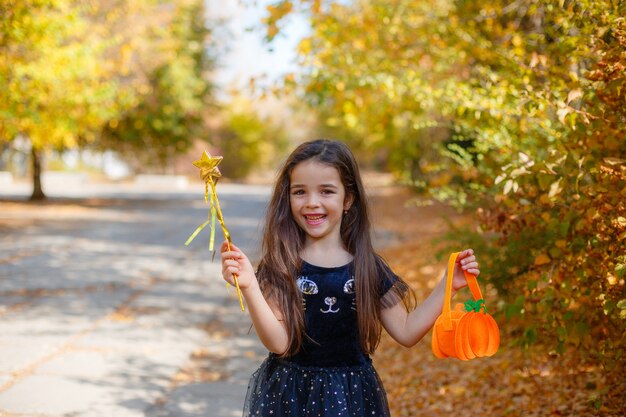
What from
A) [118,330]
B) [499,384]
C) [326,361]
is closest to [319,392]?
[326,361]

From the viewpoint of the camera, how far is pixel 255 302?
2395 millimetres

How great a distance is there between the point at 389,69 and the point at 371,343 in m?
4.99

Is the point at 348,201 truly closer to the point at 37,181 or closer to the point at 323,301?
the point at 323,301

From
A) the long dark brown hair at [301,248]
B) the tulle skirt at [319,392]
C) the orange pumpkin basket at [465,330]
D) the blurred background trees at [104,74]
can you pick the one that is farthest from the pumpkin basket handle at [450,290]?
the blurred background trees at [104,74]

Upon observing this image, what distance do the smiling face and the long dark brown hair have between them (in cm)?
3

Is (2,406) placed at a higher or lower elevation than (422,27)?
lower

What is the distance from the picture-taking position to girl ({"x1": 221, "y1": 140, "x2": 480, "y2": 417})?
257cm

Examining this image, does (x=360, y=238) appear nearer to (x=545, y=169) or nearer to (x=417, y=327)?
(x=417, y=327)

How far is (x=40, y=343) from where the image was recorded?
595cm

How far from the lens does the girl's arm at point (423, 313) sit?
8.07 feet

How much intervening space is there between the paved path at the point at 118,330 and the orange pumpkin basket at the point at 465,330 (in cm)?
120

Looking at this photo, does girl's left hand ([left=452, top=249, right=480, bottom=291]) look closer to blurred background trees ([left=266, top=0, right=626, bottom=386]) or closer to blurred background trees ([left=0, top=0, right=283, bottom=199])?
blurred background trees ([left=266, top=0, right=626, bottom=386])

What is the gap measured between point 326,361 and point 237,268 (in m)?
0.56

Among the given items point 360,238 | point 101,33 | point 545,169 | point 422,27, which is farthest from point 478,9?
point 101,33
